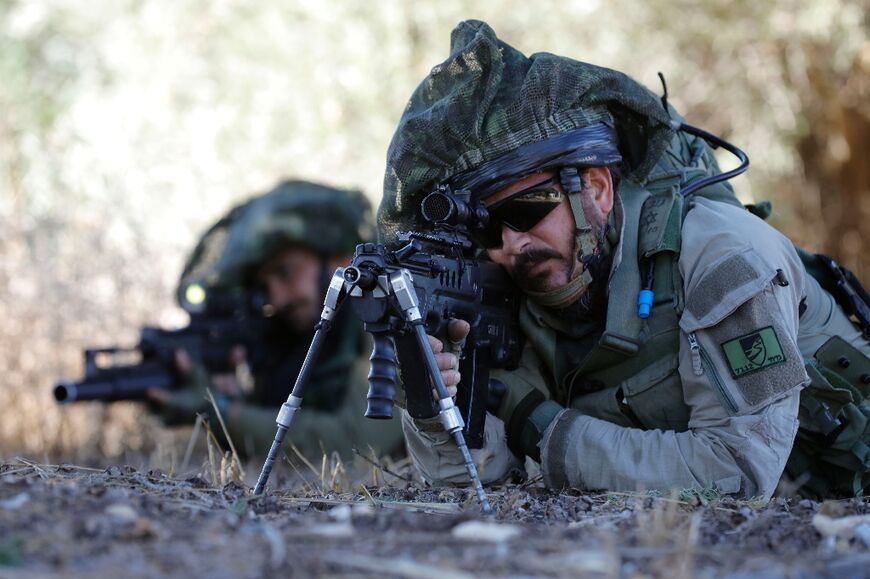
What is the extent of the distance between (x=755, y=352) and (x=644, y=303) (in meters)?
0.40

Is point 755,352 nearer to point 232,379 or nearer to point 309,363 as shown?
point 309,363

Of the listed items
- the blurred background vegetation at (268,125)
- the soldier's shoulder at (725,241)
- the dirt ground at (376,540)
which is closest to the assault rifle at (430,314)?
the dirt ground at (376,540)

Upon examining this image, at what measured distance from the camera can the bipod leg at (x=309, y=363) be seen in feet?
9.00

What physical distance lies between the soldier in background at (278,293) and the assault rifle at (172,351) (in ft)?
0.19

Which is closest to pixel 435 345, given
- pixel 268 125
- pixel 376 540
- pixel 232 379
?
pixel 376 540

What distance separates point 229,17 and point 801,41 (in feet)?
17.7

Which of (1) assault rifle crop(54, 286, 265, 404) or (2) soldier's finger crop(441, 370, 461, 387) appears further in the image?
(1) assault rifle crop(54, 286, 265, 404)

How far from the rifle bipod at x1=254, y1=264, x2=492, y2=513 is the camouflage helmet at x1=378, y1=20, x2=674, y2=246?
73cm

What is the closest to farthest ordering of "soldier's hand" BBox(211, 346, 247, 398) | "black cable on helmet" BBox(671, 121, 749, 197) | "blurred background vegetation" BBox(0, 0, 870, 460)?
1. "black cable on helmet" BBox(671, 121, 749, 197)
2. "soldier's hand" BBox(211, 346, 247, 398)
3. "blurred background vegetation" BBox(0, 0, 870, 460)

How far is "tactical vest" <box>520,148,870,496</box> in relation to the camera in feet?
11.2

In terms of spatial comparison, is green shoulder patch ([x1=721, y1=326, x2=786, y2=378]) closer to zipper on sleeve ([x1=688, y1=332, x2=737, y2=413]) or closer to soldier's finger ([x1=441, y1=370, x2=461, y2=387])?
zipper on sleeve ([x1=688, y1=332, x2=737, y2=413])

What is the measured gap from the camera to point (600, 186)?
3557 mm

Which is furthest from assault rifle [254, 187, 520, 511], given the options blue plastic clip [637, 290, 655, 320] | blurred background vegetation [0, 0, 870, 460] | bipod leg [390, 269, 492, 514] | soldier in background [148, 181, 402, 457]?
blurred background vegetation [0, 0, 870, 460]

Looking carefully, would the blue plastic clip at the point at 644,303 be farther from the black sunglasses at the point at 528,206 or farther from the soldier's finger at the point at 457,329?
the soldier's finger at the point at 457,329
